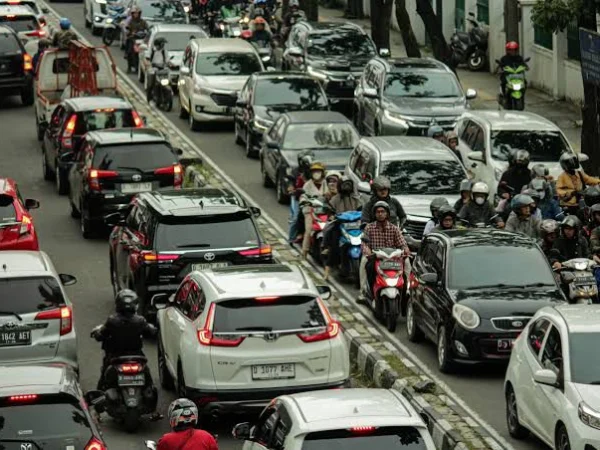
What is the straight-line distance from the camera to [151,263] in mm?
22562

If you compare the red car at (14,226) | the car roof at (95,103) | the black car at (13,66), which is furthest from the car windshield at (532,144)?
the black car at (13,66)

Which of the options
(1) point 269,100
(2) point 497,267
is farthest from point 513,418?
(1) point 269,100

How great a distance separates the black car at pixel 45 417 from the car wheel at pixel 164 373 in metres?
5.26

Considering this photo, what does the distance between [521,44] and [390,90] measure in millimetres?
9670

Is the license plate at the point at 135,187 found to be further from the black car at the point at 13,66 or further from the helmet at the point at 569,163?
the black car at the point at 13,66

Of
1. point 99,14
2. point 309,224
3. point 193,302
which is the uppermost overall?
point 193,302

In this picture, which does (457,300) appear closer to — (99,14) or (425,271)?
(425,271)

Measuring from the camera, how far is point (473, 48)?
47.6 meters

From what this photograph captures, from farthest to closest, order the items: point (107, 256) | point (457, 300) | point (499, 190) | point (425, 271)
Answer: point (107, 256), point (499, 190), point (425, 271), point (457, 300)

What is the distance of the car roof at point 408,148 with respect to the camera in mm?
28500

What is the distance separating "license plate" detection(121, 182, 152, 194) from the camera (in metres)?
29.5

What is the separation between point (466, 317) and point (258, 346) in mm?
3266

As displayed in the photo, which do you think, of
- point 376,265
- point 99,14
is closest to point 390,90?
point 376,265

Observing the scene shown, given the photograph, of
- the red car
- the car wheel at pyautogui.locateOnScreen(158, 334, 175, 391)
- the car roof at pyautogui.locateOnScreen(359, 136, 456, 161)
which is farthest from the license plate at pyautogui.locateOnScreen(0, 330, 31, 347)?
the car roof at pyautogui.locateOnScreen(359, 136, 456, 161)
